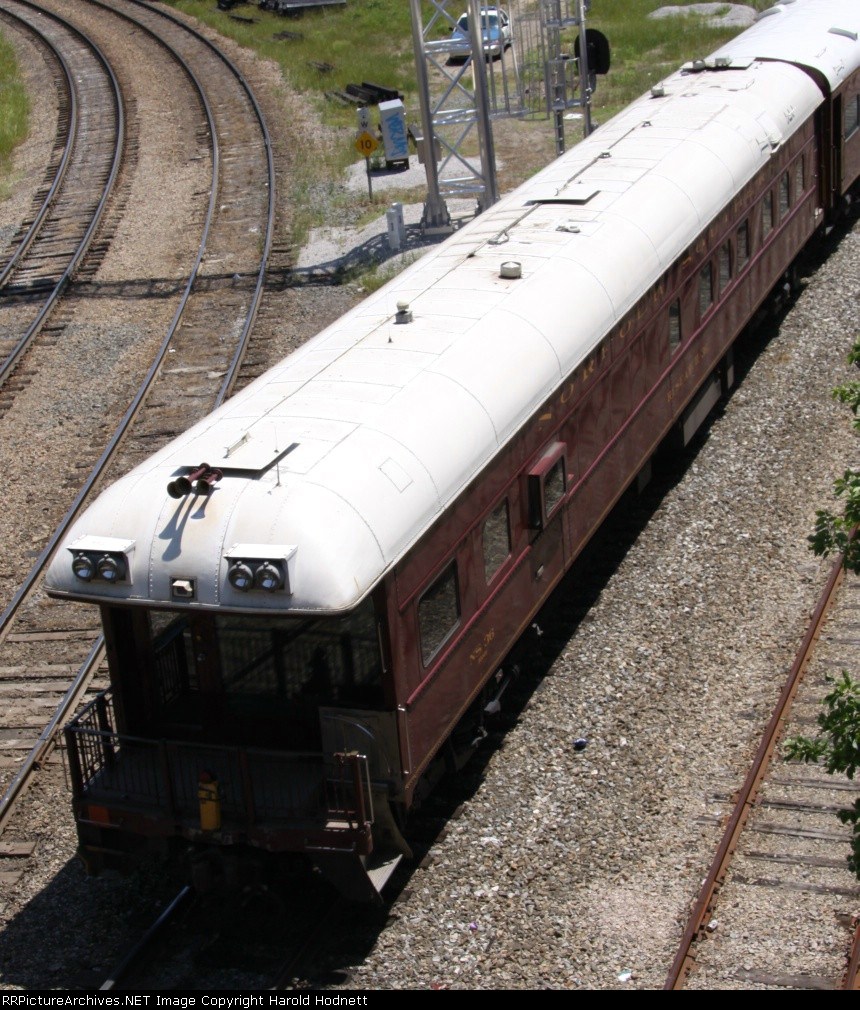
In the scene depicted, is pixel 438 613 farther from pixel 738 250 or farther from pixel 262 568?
pixel 738 250

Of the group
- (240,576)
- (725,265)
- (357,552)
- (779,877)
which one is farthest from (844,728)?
(725,265)

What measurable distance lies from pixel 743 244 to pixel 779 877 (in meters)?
9.16

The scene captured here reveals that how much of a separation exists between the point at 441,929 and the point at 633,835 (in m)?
1.61

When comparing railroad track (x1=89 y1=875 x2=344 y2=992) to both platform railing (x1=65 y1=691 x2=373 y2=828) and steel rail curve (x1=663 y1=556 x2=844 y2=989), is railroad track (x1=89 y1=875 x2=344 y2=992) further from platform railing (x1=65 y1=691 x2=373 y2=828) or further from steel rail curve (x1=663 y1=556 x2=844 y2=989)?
steel rail curve (x1=663 y1=556 x2=844 y2=989)

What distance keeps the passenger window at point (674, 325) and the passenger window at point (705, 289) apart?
731mm

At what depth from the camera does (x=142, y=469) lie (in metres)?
9.35

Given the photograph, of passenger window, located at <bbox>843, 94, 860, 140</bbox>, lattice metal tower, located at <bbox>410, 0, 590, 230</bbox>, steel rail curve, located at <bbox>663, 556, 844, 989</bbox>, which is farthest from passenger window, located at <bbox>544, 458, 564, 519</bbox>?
lattice metal tower, located at <bbox>410, 0, 590, 230</bbox>

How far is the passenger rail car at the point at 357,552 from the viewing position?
8.62 m

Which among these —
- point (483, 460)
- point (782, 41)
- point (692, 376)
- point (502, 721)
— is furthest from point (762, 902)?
point (782, 41)

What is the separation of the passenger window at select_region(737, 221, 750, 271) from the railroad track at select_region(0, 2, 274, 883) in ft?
21.1

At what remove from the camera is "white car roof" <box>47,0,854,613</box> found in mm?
8508

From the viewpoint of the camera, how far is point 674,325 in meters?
14.2

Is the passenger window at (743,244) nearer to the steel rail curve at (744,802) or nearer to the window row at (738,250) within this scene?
the window row at (738,250)

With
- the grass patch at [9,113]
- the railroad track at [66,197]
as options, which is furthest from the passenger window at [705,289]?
the grass patch at [9,113]
